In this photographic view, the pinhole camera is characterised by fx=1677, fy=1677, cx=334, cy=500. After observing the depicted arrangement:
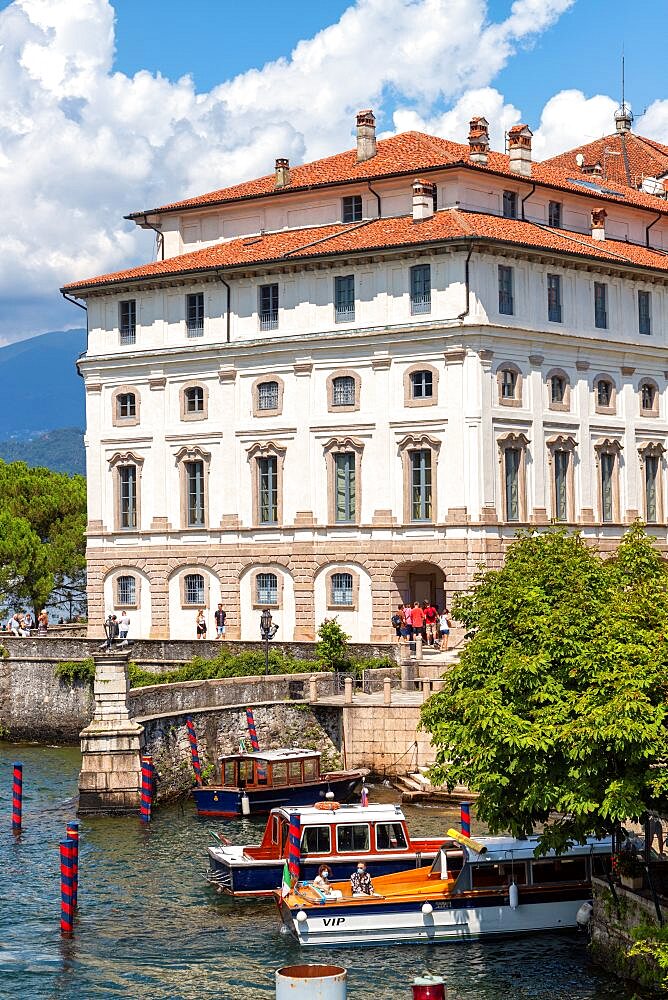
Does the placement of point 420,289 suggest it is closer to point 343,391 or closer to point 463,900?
point 343,391

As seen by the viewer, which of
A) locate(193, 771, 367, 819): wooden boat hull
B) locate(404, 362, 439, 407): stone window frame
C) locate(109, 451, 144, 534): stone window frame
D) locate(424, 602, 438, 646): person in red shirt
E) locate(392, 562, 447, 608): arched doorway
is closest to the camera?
locate(193, 771, 367, 819): wooden boat hull

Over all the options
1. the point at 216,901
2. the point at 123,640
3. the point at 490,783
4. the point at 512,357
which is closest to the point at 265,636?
the point at 123,640

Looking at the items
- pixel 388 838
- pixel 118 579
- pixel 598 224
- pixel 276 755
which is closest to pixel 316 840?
pixel 388 838

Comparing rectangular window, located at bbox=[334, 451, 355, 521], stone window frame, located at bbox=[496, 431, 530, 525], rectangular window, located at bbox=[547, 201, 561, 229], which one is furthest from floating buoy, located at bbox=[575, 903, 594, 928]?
rectangular window, located at bbox=[547, 201, 561, 229]

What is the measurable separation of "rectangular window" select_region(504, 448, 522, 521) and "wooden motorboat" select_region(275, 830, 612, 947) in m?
28.1

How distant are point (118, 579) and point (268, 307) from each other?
1350 cm

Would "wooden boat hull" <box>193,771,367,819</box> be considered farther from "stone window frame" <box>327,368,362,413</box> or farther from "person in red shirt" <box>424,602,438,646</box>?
"stone window frame" <box>327,368,362,413</box>

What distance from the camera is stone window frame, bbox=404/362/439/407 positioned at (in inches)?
2532

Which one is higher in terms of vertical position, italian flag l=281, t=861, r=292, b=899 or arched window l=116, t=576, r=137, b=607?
arched window l=116, t=576, r=137, b=607

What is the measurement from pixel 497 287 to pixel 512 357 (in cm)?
277

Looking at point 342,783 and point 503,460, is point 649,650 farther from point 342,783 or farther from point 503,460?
point 503,460

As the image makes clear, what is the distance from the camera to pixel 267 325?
68.6m

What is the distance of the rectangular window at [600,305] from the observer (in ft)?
228

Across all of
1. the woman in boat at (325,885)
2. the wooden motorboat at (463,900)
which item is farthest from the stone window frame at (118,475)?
the wooden motorboat at (463,900)
